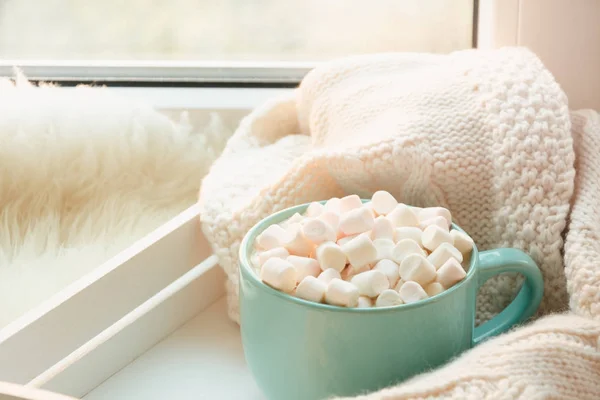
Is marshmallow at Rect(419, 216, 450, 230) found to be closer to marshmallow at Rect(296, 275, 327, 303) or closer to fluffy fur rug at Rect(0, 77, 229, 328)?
marshmallow at Rect(296, 275, 327, 303)

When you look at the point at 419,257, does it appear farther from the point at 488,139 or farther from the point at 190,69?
the point at 190,69

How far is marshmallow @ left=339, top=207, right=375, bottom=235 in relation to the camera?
1.38ft

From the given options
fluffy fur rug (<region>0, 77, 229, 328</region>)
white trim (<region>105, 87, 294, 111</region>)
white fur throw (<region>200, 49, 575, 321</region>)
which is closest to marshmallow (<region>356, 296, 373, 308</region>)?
white fur throw (<region>200, 49, 575, 321</region>)

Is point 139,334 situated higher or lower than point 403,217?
lower

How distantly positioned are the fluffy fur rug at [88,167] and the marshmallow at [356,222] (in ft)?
0.89

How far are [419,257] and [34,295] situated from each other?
1.03 feet

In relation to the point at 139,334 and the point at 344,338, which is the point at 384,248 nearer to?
the point at 344,338

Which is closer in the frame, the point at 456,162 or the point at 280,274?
the point at 280,274

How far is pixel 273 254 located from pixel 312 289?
1.5 inches

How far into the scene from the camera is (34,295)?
0.55 metres

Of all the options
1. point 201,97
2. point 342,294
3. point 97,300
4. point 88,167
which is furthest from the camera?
point 201,97

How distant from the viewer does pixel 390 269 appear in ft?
1.30

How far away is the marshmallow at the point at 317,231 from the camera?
416 millimetres

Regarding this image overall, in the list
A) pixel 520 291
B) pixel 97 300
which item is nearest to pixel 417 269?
pixel 520 291
